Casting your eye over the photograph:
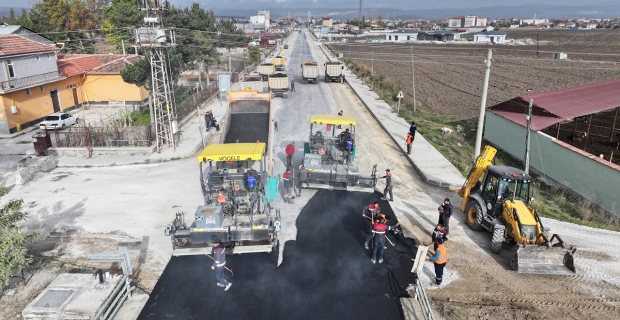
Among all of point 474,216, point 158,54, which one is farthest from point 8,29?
point 474,216

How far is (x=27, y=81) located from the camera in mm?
25938

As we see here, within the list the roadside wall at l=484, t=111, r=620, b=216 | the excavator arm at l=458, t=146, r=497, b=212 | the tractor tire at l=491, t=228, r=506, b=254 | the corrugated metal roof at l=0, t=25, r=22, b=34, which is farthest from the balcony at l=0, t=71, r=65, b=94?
the roadside wall at l=484, t=111, r=620, b=216

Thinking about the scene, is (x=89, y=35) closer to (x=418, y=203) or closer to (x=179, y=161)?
(x=179, y=161)

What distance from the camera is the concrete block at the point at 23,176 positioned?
17.3 meters

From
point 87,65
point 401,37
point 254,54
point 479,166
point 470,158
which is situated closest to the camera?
point 479,166

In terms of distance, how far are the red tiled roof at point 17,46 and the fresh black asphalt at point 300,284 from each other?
21422 millimetres

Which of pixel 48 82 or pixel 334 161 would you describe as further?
pixel 48 82

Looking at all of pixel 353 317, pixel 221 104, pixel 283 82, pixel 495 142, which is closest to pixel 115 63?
pixel 221 104

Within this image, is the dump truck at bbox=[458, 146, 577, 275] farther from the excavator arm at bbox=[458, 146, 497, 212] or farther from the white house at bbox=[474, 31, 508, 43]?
the white house at bbox=[474, 31, 508, 43]

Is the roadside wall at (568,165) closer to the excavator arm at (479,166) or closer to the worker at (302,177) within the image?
the excavator arm at (479,166)

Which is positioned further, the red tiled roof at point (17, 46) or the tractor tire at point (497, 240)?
the red tiled roof at point (17, 46)

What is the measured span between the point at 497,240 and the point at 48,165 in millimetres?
18684

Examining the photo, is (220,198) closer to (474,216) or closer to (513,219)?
(474,216)

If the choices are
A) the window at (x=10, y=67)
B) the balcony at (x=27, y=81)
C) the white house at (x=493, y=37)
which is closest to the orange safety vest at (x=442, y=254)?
the balcony at (x=27, y=81)
